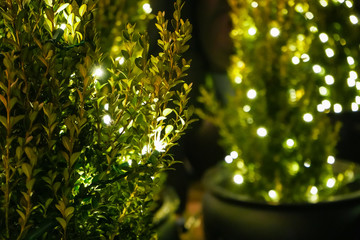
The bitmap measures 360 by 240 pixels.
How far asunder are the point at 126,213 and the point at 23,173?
0.23 meters

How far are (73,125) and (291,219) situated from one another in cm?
116

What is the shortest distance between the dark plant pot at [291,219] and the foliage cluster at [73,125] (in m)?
0.88

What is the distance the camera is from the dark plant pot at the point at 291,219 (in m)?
1.66

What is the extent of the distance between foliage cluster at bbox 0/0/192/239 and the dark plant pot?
2.89 ft

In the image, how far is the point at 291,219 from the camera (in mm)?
1663

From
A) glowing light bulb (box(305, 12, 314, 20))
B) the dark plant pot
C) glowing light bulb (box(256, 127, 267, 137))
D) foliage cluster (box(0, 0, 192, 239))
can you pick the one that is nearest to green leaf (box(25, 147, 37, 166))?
foliage cluster (box(0, 0, 192, 239))

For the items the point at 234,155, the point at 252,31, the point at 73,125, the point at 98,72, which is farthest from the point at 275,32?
the point at 73,125

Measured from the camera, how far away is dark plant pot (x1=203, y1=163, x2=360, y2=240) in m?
1.66

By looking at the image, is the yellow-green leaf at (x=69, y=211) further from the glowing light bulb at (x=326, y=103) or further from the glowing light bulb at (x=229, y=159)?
the glowing light bulb at (x=326, y=103)

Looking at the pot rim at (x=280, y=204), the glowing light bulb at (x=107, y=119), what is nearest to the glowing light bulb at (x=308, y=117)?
the pot rim at (x=280, y=204)

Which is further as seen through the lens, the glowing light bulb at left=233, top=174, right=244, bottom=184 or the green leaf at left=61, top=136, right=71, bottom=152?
the glowing light bulb at left=233, top=174, right=244, bottom=184

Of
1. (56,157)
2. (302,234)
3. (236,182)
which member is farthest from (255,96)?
(56,157)

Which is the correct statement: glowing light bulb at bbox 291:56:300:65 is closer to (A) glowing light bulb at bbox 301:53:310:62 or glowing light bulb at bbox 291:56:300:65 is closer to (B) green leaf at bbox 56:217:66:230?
(A) glowing light bulb at bbox 301:53:310:62

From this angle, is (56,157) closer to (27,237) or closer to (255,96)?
(27,237)
